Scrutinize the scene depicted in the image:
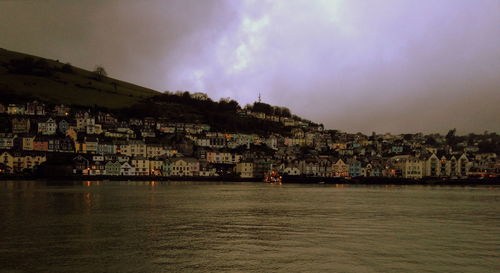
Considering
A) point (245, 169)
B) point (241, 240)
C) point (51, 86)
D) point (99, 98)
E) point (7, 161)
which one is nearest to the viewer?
point (241, 240)

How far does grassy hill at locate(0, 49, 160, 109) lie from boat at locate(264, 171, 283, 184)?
72.4m

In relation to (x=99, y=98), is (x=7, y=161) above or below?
below

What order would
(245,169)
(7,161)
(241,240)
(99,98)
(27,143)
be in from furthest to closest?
1. (99,98)
2. (245,169)
3. (27,143)
4. (7,161)
5. (241,240)

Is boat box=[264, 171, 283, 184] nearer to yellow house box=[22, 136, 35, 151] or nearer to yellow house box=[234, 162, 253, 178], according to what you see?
yellow house box=[234, 162, 253, 178]

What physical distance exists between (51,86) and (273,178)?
319ft

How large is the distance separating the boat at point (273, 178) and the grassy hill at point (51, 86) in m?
72.4

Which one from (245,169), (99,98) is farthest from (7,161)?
(99,98)

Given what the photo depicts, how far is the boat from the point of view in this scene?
398ft

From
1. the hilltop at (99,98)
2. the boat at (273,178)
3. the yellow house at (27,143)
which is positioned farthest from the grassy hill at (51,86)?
the boat at (273,178)

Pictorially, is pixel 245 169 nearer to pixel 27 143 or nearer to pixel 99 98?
pixel 27 143

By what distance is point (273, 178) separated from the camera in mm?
122938

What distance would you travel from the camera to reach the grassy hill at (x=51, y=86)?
160 m

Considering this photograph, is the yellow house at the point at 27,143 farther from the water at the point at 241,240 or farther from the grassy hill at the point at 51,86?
the water at the point at 241,240

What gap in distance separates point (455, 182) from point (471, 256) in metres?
107
